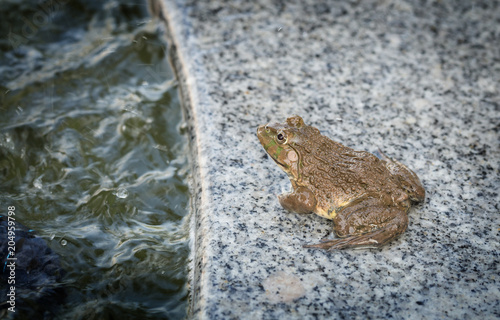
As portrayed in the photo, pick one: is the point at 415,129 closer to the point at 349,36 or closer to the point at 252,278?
the point at 349,36

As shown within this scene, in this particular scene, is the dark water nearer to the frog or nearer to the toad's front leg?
the toad's front leg

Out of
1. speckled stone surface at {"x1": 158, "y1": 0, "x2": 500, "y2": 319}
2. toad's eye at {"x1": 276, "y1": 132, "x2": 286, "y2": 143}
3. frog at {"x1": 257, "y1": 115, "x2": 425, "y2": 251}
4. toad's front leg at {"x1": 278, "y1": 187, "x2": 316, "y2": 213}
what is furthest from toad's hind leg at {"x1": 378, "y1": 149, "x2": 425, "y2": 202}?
toad's eye at {"x1": 276, "y1": 132, "x2": 286, "y2": 143}

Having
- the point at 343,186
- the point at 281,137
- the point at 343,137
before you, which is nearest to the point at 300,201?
the point at 343,186

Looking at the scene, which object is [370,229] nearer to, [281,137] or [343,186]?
[343,186]

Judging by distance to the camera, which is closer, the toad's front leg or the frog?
the frog

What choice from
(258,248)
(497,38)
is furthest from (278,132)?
(497,38)

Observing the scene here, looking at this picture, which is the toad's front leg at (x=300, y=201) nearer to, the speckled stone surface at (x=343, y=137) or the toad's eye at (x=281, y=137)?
the speckled stone surface at (x=343, y=137)

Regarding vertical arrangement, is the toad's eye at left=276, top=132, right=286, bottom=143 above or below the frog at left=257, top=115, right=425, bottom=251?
above

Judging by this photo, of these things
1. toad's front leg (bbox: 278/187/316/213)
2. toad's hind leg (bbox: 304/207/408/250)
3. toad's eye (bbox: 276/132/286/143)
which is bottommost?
toad's hind leg (bbox: 304/207/408/250)
